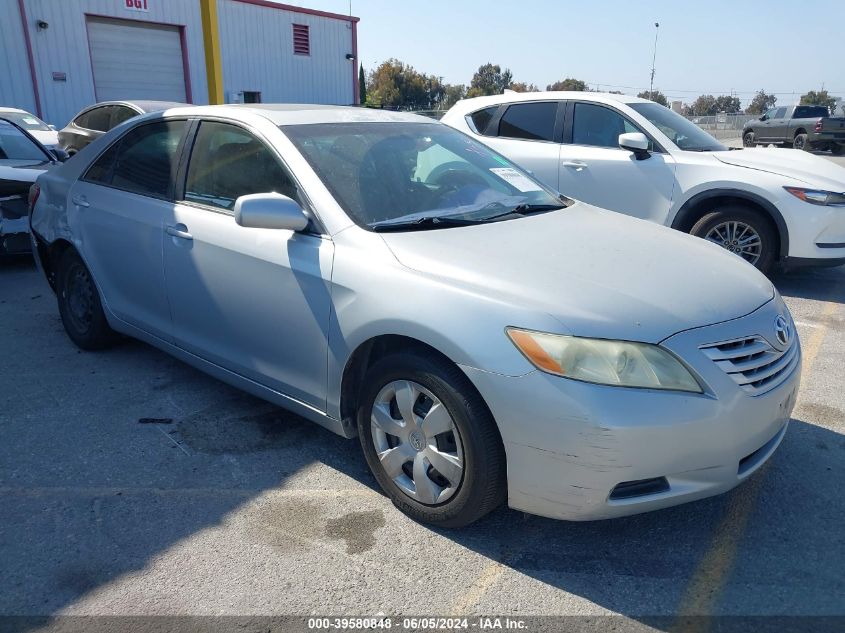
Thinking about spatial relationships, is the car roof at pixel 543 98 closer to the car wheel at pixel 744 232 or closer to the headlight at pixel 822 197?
the car wheel at pixel 744 232

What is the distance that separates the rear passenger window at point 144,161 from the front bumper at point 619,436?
7.88 ft

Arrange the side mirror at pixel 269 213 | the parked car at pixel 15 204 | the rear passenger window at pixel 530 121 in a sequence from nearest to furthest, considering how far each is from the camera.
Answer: the side mirror at pixel 269 213
the parked car at pixel 15 204
the rear passenger window at pixel 530 121

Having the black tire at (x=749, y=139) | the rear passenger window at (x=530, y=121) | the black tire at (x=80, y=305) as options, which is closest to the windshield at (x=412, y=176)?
the black tire at (x=80, y=305)

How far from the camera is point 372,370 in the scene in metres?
2.84

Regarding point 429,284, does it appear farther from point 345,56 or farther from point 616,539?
point 345,56

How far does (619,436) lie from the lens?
89.4 inches

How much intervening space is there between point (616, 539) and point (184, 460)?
2033 millimetres

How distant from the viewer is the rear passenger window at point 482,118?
7.84 metres

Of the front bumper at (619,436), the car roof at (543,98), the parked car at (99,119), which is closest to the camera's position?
the front bumper at (619,436)

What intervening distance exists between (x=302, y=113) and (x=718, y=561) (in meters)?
2.86

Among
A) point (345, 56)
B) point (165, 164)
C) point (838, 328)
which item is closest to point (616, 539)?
point (165, 164)

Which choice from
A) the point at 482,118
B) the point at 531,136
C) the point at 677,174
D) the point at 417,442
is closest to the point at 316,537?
the point at 417,442

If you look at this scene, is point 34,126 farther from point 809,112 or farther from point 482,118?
point 809,112

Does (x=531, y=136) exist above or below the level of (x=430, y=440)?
above
